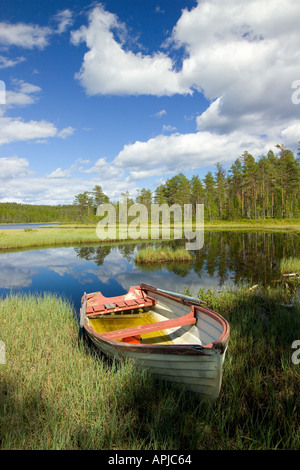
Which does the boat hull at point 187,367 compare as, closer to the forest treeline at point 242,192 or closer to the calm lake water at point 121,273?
the calm lake water at point 121,273

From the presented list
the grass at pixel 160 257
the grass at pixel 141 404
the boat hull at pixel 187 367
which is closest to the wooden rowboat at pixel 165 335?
the boat hull at pixel 187 367

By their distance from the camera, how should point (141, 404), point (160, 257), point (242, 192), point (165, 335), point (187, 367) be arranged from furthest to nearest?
point (242, 192)
point (160, 257)
point (165, 335)
point (187, 367)
point (141, 404)

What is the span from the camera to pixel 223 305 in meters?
9.38

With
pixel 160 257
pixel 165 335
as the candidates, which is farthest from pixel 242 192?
pixel 165 335

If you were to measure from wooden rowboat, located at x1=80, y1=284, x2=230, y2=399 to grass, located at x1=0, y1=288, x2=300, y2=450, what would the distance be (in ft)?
1.02

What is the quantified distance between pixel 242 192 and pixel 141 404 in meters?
76.4

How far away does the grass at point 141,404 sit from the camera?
3408 mm

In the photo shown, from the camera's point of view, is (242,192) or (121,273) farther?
(242,192)

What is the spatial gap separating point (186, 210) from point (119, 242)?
52.5 metres

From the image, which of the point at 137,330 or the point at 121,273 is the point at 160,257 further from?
the point at 137,330

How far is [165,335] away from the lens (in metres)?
6.91

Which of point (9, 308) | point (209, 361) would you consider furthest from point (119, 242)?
point (209, 361)

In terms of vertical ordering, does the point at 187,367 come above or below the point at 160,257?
above

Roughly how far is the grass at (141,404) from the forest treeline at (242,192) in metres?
63.1
